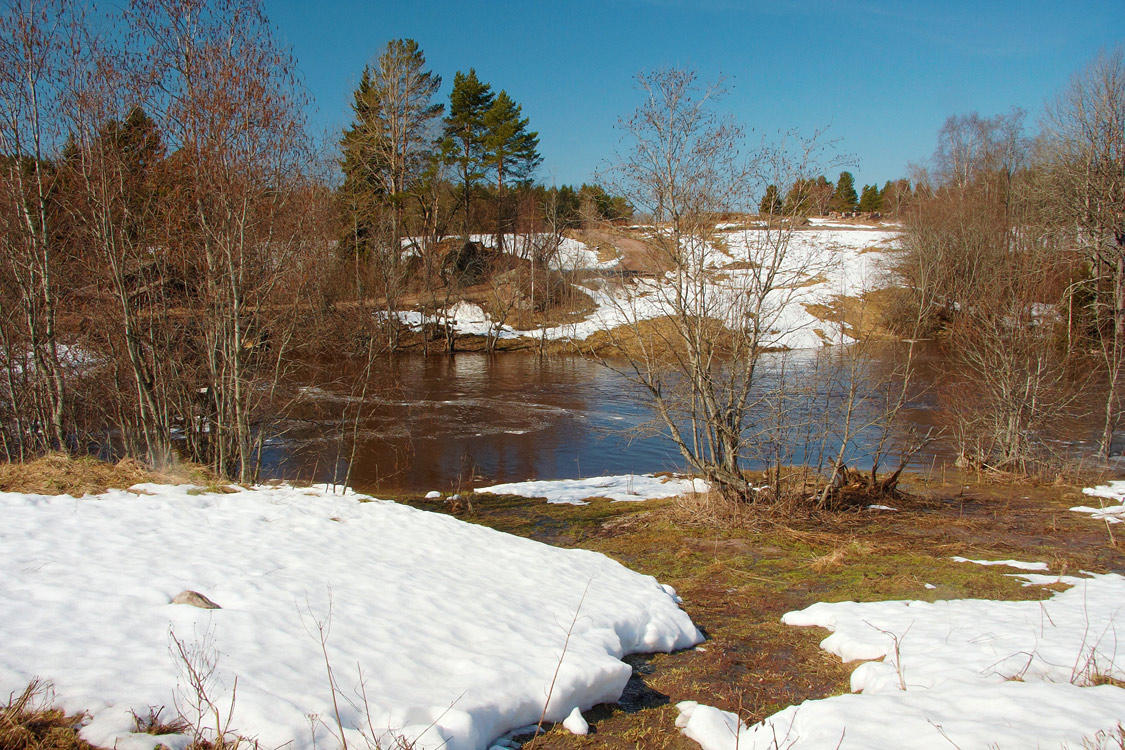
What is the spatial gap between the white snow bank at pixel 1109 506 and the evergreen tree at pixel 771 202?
627 cm

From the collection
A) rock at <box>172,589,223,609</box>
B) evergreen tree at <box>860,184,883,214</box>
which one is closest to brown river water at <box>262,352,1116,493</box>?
rock at <box>172,589,223,609</box>

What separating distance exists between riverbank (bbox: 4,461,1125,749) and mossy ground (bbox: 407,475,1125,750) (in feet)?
0.05

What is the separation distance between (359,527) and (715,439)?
5.62 meters

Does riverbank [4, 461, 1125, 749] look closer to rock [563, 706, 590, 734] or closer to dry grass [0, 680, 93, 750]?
rock [563, 706, 590, 734]

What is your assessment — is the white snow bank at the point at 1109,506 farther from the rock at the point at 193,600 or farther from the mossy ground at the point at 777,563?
the rock at the point at 193,600

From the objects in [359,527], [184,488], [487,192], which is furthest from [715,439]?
[487,192]

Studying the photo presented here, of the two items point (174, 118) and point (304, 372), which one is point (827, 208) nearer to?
point (174, 118)

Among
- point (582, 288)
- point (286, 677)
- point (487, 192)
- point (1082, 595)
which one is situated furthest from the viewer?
point (487, 192)

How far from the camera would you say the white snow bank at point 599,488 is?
12555mm

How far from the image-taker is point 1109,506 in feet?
33.9

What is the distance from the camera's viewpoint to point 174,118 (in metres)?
11.7

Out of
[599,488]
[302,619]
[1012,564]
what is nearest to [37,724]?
[302,619]

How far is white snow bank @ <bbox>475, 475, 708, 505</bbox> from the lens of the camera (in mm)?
12555

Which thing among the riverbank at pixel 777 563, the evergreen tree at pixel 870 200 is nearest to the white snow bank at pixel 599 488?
the riverbank at pixel 777 563
